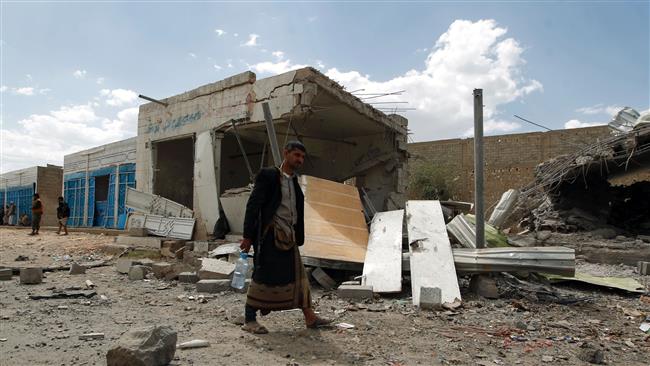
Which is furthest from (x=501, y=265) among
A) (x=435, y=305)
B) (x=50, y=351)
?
(x=50, y=351)

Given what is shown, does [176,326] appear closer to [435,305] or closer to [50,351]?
[50,351]

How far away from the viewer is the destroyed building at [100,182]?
15953 mm

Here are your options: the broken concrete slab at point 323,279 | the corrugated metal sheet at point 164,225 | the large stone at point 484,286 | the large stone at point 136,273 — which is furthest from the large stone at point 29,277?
the large stone at point 484,286

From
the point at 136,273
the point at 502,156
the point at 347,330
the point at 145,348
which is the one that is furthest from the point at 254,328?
the point at 502,156

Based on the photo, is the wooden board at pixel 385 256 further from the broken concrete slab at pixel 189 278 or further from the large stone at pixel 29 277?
the large stone at pixel 29 277

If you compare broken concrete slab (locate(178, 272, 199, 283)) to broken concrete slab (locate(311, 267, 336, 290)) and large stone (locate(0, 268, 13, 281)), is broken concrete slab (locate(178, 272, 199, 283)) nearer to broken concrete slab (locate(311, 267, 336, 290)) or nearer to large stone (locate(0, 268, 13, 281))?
broken concrete slab (locate(311, 267, 336, 290))

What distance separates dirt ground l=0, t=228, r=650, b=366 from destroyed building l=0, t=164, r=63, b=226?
70.1ft

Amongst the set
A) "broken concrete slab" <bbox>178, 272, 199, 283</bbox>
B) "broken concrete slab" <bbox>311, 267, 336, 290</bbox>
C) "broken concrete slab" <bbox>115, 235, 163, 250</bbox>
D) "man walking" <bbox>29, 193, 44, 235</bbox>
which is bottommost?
"broken concrete slab" <bbox>178, 272, 199, 283</bbox>

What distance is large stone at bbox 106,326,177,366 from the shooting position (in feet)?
8.46

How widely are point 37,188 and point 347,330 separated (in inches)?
998

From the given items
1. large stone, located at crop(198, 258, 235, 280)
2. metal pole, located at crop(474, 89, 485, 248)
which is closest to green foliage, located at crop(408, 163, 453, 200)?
metal pole, located at crop(474, 89, 485, 248)

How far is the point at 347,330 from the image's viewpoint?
371 centimetres

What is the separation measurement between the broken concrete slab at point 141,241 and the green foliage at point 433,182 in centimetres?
1316

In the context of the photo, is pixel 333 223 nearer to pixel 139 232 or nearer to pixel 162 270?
pixel 162 270
